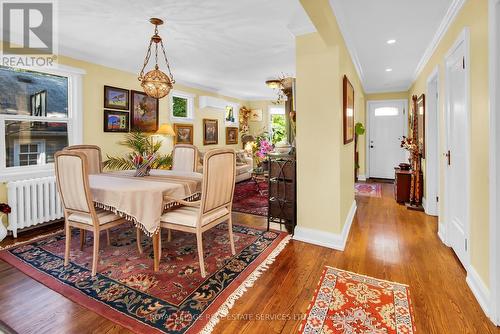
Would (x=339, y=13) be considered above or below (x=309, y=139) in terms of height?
above

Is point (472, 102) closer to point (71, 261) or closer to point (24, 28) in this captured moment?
point (71, 261)

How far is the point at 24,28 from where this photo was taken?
122 inches

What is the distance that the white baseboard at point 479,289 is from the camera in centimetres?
179

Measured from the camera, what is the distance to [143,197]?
2373mm

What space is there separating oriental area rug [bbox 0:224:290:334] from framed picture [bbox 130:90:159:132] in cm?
221

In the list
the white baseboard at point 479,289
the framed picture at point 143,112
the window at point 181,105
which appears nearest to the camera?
the white baseboard at point 479,289

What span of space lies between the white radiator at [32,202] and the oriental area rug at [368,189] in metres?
5.19

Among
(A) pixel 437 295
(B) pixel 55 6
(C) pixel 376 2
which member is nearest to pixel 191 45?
(B) pixel 55 6

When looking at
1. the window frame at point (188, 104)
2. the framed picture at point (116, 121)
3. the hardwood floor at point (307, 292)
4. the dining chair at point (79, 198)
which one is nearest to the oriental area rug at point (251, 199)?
the hardwood floor at point (307, 292)

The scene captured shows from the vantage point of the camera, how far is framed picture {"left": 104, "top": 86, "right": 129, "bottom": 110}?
14.2ft

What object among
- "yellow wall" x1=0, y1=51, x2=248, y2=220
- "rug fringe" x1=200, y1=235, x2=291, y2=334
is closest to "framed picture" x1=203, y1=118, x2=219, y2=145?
"yellow wall" x1=0, y1=51, x2=248, y2=220

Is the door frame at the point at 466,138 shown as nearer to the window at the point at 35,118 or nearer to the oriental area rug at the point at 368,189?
the oriental area rug at the point at 368,189

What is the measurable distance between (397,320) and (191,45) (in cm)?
370

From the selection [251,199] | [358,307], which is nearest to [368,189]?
[251,199]
